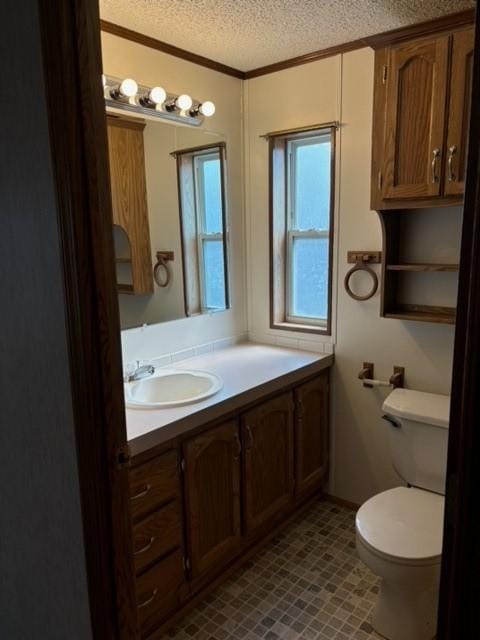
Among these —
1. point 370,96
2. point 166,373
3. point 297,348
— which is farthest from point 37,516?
point 370,96

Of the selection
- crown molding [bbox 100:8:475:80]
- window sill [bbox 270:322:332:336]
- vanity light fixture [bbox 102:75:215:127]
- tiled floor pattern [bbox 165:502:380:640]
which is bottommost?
tiled floor pattern [bbox 165:502:380:640]

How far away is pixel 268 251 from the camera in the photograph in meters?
2.68

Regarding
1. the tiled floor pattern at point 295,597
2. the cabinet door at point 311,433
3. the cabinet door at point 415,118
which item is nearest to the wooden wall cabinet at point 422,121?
the cabinet door at point 415,118

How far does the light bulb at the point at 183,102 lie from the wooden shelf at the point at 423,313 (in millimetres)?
1381

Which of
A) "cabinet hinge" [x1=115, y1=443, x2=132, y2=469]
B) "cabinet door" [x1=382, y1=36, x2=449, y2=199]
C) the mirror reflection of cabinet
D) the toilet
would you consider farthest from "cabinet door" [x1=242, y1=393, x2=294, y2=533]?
"cabinet door" [x1=382, y1=36, x2=449, y2=199]

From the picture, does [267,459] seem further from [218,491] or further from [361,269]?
[361,269]

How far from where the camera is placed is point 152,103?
2.12m

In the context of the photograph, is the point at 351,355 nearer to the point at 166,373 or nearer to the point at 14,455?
the point at 166,373

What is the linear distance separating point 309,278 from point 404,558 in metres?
→ 1.50

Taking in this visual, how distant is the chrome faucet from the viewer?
2.07 metres

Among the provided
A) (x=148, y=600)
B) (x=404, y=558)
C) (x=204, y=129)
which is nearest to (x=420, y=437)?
(x=404, y=558)

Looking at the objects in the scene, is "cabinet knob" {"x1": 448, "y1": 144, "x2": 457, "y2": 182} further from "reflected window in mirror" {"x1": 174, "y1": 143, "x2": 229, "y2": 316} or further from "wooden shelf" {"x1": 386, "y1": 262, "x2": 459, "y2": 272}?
"reflected window in mirror" {"x1": 174, "y1": 143, "x2": 229, "y2": 316}

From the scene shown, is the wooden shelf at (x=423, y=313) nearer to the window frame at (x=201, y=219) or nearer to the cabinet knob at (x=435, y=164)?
the cabinet knob at (x=435, y=164)

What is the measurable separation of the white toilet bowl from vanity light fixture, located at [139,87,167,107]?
1.98 m
